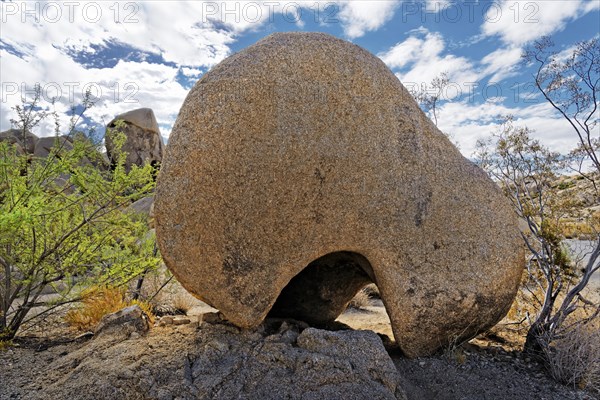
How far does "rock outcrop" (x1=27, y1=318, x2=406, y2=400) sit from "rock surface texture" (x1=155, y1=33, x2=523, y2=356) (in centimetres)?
29

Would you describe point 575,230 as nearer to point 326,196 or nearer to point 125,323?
point 326,196

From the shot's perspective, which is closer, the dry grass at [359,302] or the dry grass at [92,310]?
the dry grass at [92,310]

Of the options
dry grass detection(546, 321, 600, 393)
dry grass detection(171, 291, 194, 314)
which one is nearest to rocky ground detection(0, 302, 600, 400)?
dry grass detection(546, 321, 600, 393)

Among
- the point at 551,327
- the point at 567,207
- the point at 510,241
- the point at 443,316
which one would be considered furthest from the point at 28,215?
the point at 567,207

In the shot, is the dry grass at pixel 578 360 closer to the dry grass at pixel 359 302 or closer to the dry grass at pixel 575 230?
the dry grass at pixel 575 230

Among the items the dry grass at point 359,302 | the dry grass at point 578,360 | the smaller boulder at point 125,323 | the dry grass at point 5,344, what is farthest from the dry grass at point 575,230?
the dry grass at point 5,344

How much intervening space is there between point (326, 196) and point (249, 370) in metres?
1.46

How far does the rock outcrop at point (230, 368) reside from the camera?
3.06 metres

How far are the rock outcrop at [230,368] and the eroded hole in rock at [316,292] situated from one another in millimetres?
1113

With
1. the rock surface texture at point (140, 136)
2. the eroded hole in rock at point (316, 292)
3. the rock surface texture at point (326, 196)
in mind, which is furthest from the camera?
the rock surface texture at point (140, 136)

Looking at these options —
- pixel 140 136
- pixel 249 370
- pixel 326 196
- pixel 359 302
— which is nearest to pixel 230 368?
pixel 249 370

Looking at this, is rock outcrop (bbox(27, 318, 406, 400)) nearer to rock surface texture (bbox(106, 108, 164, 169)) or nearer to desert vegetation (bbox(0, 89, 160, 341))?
desert vegetation (bbox(0, 89, 160, 341))

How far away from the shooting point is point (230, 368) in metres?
3.21

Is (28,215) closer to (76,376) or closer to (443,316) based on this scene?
(76,376)
